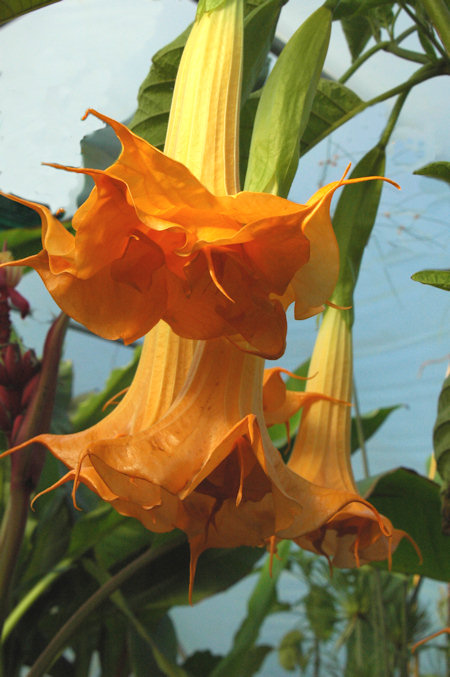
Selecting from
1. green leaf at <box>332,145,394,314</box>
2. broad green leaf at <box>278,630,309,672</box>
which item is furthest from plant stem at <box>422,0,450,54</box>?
broad green leaf at <box>278,630,309,672</box>

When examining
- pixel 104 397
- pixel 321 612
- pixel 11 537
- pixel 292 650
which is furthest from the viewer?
pixel 292 650

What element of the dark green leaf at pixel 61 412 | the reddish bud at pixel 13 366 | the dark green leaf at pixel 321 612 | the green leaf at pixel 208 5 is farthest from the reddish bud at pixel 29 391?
the dark green leaf at pixel 321 612

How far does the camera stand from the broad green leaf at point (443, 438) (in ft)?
1.54

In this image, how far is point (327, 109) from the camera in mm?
650

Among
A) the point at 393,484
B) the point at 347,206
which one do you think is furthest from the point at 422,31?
the point at 393,484

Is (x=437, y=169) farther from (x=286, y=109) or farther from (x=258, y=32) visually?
(x=258, y=32)

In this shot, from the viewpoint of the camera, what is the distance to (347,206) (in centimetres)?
55

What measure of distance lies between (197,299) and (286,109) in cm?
15

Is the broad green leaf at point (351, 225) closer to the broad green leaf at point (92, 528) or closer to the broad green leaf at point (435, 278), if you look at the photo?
the broad green leaf at point (435, 278)

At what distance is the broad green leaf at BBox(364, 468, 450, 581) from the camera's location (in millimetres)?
683

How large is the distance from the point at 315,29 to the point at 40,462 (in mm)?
450

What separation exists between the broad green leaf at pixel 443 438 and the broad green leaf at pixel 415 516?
0.63 feet

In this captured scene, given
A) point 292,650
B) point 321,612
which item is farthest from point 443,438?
point 292,650

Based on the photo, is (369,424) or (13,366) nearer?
(13,366)
